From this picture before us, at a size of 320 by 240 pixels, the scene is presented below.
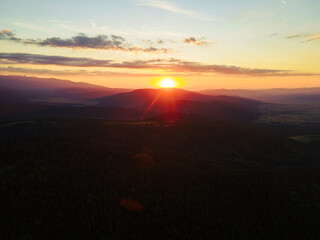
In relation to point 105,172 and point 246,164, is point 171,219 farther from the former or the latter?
point 246,164

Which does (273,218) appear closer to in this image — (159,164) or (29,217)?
(159,164)

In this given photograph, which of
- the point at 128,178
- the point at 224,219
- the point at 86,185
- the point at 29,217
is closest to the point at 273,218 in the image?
the point at 224,219

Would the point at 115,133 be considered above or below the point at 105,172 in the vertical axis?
below

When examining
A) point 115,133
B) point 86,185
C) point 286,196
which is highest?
point 86,185

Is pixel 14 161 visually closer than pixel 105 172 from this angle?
Yes

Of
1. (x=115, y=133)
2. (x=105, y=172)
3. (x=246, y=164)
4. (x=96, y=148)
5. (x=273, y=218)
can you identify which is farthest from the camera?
(x=115, y=133)

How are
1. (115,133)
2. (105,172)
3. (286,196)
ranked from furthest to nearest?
(115,133) → (105,172) → (286,196)

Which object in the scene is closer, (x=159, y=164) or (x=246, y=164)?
(x=159, y=164)

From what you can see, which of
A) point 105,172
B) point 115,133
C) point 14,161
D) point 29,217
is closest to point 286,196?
point 105,172

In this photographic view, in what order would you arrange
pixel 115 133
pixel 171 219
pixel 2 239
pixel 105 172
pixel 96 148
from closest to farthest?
pixel 2 239, pixel 171 219, pixel 105 172, pixel 96 148, pixel 115 133
